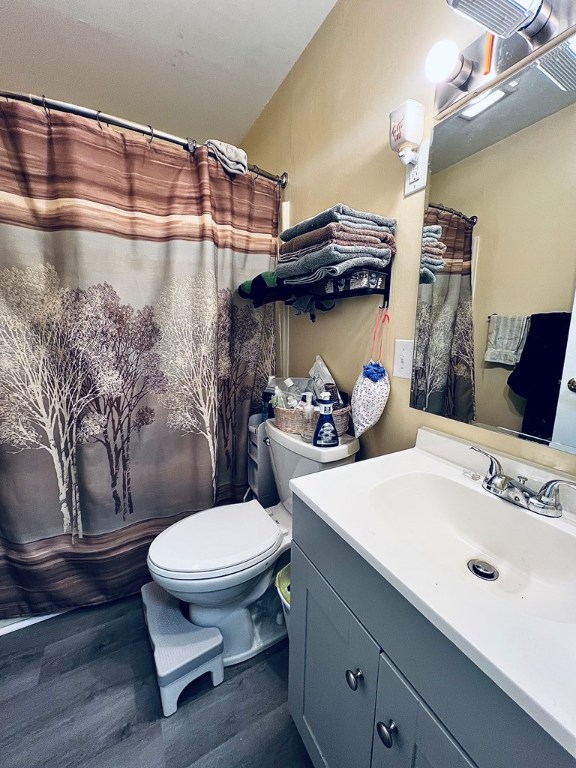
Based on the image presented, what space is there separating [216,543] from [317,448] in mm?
489

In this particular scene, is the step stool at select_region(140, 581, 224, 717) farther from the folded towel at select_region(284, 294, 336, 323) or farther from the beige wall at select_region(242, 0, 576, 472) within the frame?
the folded towel at select_region(284, 294, 336, 323)

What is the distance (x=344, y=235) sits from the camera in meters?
0.98

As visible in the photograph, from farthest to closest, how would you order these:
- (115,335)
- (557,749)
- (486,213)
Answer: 1. (115,335)
2. (486,213)
3. (557,749)

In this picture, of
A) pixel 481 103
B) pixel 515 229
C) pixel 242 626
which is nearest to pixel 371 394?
pixel 515 229

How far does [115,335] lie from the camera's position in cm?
128

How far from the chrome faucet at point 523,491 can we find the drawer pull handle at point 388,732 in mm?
487

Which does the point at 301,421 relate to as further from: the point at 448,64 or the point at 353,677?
the point at 448,64

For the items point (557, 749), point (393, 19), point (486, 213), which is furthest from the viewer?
point (393, 19)

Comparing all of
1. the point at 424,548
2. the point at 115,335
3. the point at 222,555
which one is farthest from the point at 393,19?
the point at 222,555

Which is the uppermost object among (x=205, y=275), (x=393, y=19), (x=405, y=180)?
(x=393, y=19)

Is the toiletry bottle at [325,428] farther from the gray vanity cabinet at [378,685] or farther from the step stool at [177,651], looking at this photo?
the step stool at [177,651]

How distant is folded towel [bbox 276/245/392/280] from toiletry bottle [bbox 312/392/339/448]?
1.46ft

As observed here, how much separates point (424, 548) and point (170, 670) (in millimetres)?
933

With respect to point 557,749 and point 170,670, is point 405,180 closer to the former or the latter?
point 557,749
